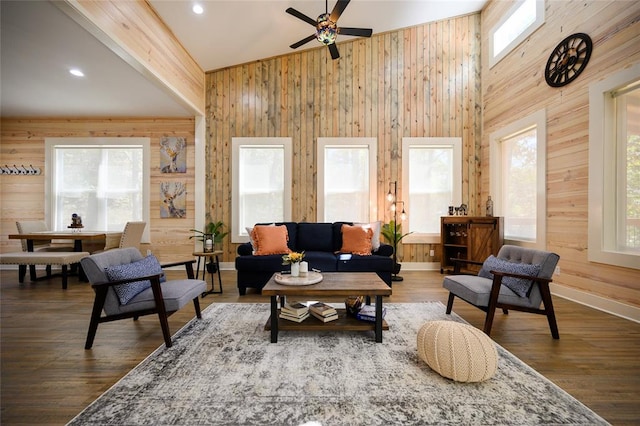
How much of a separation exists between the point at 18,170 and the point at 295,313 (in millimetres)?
6560

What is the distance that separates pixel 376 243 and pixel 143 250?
4.48m

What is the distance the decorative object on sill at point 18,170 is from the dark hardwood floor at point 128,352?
298 cm

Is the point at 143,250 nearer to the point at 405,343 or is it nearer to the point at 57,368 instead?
the point at 57,368

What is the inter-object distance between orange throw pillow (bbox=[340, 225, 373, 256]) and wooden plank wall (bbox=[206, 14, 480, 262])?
1.16 meters

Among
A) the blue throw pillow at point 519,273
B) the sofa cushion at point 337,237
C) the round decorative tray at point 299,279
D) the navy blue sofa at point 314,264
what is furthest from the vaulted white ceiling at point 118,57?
the blue throw pillow at point 519,273

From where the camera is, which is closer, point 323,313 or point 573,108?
point 323,313

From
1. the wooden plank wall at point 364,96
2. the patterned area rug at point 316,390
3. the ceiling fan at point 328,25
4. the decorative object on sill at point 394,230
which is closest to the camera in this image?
the patterned area rug at point 316,390

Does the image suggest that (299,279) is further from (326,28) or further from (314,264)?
(326,28)

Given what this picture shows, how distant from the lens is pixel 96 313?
2133 millimetres

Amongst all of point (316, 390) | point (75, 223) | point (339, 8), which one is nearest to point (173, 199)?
point (75, 223)

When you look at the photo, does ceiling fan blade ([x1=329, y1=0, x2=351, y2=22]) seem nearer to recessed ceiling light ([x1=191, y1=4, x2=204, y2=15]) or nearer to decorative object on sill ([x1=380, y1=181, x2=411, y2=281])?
recessed ceiling light ([x1=191, y1=4, x2=204, y2=15])

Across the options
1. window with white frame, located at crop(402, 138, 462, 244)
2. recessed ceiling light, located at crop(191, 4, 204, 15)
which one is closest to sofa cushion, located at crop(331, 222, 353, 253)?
window with white frame, located at crop(402, 138, 462, 244)

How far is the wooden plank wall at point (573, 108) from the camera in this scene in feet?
9.46

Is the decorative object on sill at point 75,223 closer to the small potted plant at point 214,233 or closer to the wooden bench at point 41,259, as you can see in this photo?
the wooden bench at point 41,259
